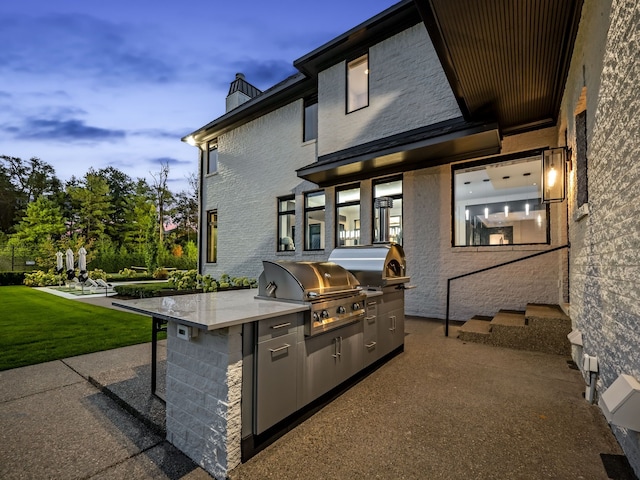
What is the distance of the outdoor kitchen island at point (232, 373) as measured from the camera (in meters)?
1.94

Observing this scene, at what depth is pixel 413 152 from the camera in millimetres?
6113

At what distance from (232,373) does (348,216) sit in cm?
657

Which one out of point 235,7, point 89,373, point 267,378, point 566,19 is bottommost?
point 89,373

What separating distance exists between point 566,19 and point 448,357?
4000 mm

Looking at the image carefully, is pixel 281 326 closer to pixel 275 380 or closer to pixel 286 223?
pixel 275 380

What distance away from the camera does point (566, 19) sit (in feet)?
9.94

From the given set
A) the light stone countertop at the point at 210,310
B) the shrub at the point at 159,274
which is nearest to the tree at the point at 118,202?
the shrub at the point at 159,274

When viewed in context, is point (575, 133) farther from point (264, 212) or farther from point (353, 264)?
point (264, 212)

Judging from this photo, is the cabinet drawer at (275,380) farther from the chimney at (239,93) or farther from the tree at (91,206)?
the tree at (91,206)

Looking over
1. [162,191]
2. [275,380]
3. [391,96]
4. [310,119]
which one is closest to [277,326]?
[275,380]

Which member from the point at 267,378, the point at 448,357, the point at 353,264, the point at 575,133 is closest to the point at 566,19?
the point at 575,133

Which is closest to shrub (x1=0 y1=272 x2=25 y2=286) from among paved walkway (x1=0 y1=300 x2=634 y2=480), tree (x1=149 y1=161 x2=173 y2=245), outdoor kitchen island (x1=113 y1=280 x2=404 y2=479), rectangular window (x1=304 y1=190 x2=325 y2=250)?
tree (x1=149 y1=161 x2=173 y2=245)

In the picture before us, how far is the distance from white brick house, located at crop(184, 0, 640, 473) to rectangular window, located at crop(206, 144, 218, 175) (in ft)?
0.65

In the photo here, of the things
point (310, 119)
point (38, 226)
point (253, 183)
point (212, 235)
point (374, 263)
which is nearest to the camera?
point (374, 263)
